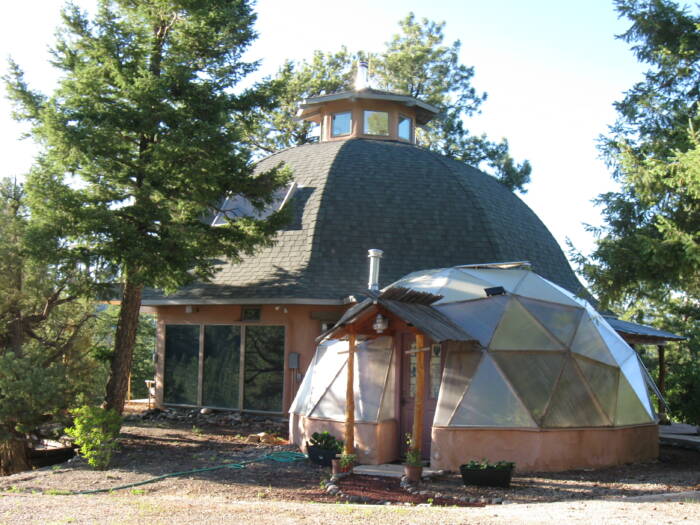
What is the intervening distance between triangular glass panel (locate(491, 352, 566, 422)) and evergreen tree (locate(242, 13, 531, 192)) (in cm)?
1950

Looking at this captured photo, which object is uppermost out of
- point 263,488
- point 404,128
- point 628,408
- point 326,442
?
point 404,128

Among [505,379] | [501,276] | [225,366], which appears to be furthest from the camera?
[225,366]

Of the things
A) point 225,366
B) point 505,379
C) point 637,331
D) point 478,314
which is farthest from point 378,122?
point 505,379

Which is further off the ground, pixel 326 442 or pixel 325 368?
pixel 325 368

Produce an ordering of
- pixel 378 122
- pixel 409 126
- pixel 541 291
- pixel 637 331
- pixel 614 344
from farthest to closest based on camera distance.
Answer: pixel 409 126
pixel 378 122
pixel 637 331
pixel 614 344
pixel 541 291

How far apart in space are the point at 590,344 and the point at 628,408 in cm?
121

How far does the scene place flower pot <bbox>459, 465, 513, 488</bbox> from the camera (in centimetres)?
920

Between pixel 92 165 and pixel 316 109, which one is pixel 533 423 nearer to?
pixel 92 165

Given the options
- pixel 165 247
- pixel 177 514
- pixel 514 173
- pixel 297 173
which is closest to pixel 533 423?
pixel 177 514

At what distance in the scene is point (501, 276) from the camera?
41.3 feet

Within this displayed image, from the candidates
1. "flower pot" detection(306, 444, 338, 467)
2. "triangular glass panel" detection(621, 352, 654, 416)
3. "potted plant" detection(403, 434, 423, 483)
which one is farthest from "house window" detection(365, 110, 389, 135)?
"potted plant" detection(403, 434, 423, 483)

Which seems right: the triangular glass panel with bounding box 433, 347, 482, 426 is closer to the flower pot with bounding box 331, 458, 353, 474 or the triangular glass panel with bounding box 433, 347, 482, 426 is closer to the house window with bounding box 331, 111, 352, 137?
the flower pot with bounding box 331, 458, 353, 474

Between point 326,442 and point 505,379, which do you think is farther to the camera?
point 326,442

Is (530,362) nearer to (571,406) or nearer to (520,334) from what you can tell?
(520,334)
